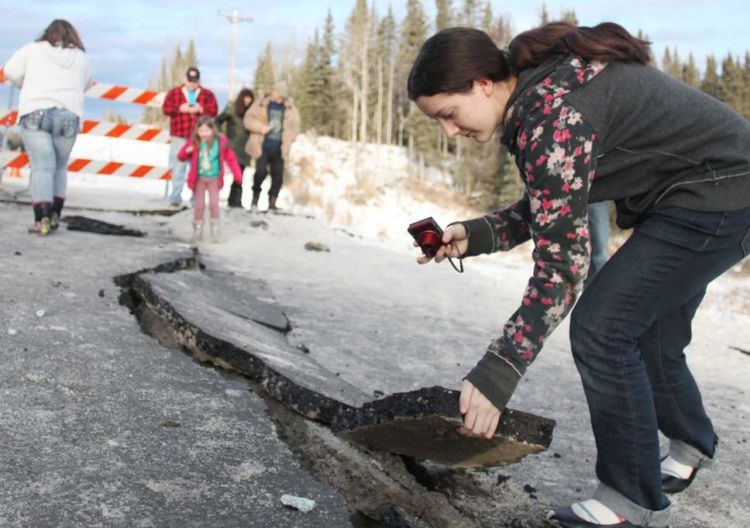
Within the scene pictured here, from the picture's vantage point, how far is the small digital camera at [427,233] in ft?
7.75

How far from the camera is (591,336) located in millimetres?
1992

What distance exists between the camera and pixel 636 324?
78.6 inches

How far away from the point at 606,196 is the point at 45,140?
5150 mm

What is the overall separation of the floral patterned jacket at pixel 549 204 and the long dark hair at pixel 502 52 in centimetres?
5

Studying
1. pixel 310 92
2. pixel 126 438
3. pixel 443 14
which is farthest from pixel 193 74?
pixel 443 14

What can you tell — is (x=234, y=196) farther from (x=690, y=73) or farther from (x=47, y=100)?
(x=690, y=73)

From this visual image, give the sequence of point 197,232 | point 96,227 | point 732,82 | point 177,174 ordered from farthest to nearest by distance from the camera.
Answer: point 732,82, point 177,174, point 197,232, point 96,227

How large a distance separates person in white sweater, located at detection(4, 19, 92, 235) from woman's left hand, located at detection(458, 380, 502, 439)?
500cm

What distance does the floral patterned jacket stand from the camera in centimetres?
182

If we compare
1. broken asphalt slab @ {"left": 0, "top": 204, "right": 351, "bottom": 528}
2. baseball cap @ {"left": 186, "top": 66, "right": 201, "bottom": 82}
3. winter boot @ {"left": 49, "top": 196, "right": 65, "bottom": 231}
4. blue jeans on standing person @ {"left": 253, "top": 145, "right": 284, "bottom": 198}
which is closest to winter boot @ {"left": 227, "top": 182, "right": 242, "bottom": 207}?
blue jeans on standing person @ {"left": 253, "top": 145, "right": 284, "bottom": 198}

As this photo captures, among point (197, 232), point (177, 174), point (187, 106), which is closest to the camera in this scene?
point (197, 232)

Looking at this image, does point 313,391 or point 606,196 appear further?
point 313,391

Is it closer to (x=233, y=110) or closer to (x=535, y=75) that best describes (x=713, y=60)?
(x=233, y=110)

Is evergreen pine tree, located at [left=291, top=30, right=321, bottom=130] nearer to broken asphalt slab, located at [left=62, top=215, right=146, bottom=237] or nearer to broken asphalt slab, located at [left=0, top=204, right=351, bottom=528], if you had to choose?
broken asphalt slab, located at [left=62, top=215, right=146, bottom=237]
